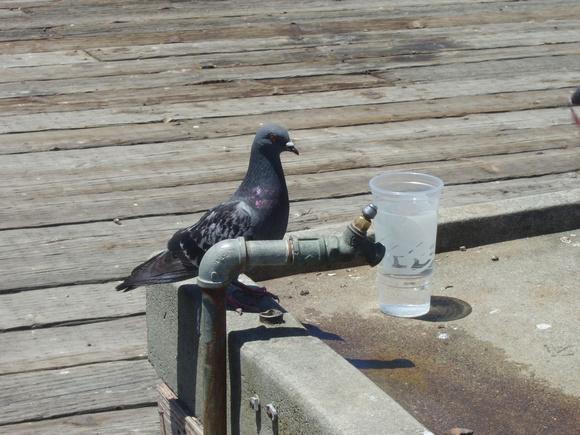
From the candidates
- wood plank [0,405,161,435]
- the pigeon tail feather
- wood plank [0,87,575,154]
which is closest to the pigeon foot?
the pigeon tail feather

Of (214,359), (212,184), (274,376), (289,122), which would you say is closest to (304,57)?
(289,122)

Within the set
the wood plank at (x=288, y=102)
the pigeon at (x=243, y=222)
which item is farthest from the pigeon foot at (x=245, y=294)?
the wood plank at (x=288, y=102)

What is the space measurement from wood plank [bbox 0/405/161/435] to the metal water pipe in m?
0.65

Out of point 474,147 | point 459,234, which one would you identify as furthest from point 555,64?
point 459,234

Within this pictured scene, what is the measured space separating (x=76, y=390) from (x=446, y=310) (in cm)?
135

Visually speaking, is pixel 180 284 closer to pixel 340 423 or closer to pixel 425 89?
pixel 340 423

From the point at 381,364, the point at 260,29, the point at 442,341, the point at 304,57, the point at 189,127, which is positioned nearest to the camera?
the point at 381,364

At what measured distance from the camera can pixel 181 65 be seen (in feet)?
21.8

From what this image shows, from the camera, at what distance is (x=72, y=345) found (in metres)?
3.29

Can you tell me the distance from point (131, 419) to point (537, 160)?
3.03m

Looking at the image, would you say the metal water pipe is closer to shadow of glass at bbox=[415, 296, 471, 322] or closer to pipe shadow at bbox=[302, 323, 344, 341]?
pipe shadow at bbox=[302, 323, 344, 341]

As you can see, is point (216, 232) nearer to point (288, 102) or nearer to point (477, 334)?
point (477, 334)

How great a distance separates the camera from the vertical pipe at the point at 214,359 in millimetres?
2336

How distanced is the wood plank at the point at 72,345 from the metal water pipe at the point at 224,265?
93cm
